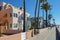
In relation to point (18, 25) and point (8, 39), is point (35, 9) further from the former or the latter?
point (8, 39)

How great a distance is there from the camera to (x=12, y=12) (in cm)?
4825

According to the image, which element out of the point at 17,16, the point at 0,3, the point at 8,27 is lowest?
the point at 8,27

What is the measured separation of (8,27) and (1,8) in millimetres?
8528

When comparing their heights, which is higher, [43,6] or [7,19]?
[43,6]

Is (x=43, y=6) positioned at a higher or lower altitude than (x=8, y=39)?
higher

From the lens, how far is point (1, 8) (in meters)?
54.0

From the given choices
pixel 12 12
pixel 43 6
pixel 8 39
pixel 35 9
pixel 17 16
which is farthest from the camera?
pixel 43 6

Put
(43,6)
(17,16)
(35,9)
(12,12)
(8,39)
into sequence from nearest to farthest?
(8,39) < (12,12) < (17,16) < (35,9) < (43,6)

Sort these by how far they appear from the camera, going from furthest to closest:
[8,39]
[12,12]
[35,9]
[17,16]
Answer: [35,9] → [17,16] → [12,12] → [8,39]

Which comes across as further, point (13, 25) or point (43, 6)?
point (43, 6)

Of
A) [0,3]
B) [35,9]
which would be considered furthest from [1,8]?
[35,9]

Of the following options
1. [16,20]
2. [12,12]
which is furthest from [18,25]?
[12,12]

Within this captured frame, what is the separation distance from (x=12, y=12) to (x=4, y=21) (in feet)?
12.1

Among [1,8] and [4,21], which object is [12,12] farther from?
[1,8]
